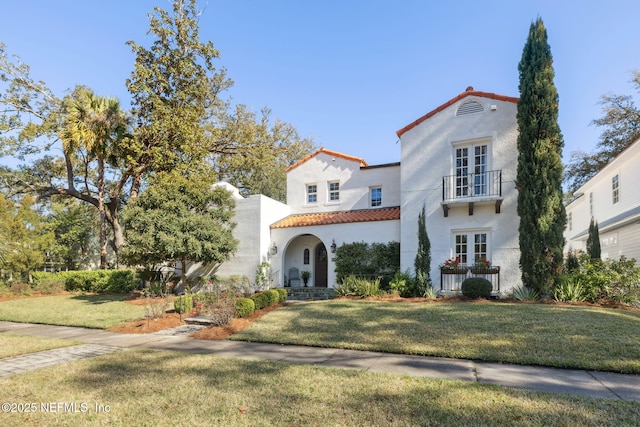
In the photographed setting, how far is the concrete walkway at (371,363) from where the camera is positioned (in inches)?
172

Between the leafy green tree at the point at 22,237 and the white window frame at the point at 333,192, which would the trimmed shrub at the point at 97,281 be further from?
the white window frame at the point at 333,192

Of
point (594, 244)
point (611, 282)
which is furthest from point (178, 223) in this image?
point (594, 244)

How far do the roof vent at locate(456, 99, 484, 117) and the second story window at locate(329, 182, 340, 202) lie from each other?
21.9 ft

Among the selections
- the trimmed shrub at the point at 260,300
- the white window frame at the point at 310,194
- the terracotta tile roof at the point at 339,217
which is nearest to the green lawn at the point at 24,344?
the trimmed shrub at the point at 260,300

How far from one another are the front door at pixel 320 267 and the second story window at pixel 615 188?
14.6 meters

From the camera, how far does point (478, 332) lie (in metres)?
7.02

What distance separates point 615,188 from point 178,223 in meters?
20.7

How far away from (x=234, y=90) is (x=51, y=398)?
2307 cm

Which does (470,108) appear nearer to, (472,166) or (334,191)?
(472,166)

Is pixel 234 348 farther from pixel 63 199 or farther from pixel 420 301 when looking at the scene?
pixel 63 199

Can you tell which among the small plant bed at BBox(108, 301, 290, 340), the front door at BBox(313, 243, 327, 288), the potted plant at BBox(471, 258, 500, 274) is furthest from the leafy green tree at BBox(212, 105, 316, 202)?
the potted plant at BBox(471, 258, 500, 274)

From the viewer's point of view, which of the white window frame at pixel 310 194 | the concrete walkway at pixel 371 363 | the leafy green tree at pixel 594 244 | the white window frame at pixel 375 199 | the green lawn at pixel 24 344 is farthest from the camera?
the white window frame at pixel 310 194

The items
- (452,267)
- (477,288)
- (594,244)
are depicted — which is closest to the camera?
(477,288)

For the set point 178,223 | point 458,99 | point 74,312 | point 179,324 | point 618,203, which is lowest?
point 74,312
